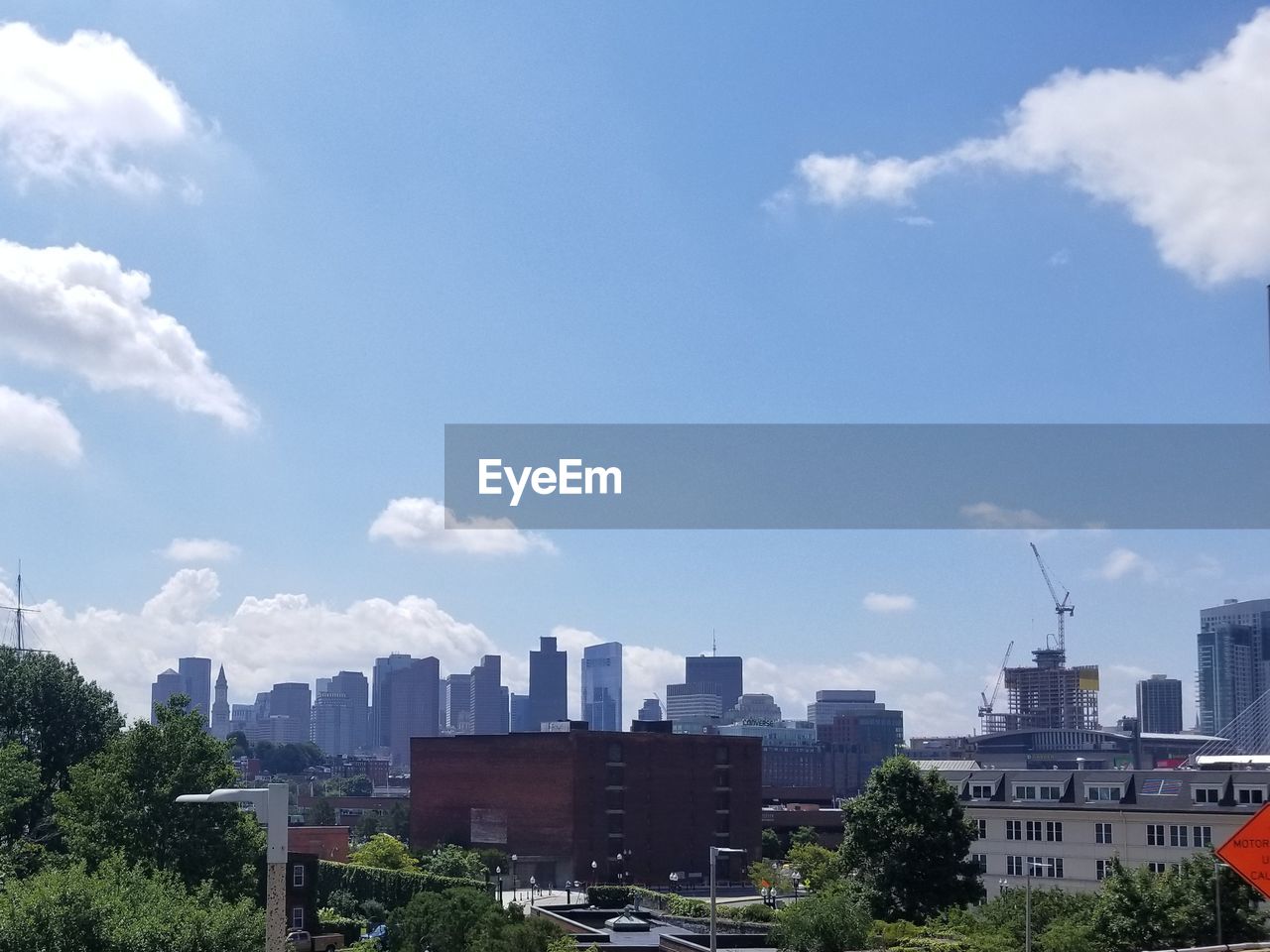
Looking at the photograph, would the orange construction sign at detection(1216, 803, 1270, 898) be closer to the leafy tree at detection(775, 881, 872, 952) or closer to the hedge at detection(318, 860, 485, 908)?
the leafy tree at detection(775, 881, 872, 952)

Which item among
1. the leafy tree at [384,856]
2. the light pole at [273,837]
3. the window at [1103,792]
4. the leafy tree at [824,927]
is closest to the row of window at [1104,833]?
the window at [1103,792]

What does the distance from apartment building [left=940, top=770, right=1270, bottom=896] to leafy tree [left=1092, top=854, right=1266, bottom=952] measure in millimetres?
32778

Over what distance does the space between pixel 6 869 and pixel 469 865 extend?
7627cm

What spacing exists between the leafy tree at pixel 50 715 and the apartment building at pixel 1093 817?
188ft

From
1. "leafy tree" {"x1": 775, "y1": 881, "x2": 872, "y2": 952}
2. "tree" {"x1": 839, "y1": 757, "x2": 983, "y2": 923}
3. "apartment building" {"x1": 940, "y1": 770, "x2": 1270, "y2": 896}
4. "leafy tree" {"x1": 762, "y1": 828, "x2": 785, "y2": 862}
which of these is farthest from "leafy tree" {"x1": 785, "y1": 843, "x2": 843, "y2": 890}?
"leafy tree" {"x1": 775, "y1": 881, "x2": 872, "y2": 952}

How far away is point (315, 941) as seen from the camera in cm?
8919

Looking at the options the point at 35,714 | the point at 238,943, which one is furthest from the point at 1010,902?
the point at 35,714

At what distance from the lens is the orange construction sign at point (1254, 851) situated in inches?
752

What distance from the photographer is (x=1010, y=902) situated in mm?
59375

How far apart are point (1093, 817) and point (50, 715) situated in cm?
6771

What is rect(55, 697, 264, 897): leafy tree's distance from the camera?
225 ft

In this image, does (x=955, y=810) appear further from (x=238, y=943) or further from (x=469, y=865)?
(x=469, y=865)

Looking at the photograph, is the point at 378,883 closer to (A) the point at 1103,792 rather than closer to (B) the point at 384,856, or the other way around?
(B) the point at 384,856

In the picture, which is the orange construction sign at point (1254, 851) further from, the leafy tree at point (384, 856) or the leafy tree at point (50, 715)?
the leafy tree at point (384, 856)
